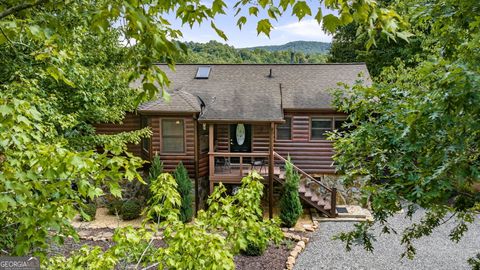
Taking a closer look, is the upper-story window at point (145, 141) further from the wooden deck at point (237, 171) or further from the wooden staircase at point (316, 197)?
the wooden staircase at point (316, 197)

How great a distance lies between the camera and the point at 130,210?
11.4 meters

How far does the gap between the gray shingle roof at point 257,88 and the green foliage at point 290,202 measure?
2055mm

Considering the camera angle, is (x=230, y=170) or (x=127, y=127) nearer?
(x=230, y=170)

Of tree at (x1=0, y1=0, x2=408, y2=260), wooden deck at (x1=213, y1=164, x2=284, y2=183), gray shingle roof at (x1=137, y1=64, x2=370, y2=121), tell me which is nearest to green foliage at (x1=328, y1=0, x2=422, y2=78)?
gray shingle roof at (x1=137, y1=64, x2=370, y2=121)

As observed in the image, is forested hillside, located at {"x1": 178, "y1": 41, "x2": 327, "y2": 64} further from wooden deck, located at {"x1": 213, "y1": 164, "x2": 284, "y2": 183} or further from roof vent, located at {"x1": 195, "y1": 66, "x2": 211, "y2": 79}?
wooden deck, located at {"x1": 213, "y1": 164, "x2": 284, "y2": 183}

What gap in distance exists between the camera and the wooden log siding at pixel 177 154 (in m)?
11.8

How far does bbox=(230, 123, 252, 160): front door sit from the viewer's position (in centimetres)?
1338

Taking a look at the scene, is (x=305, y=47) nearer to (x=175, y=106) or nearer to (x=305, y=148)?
(x=305, y=148)

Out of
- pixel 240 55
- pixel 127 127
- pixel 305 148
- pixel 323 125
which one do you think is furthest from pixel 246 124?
pixel 240 55

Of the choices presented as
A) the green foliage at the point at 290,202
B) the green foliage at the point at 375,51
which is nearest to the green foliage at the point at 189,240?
the green foliage at the point at 290,202

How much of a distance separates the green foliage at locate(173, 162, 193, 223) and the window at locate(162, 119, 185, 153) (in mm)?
1134

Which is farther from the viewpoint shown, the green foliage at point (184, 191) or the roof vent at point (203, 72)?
the roof vent at point (203, 72)

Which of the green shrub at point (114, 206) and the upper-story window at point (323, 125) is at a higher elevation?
the upper-story window at point (323, 125)

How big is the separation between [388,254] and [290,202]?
10.1 feet
